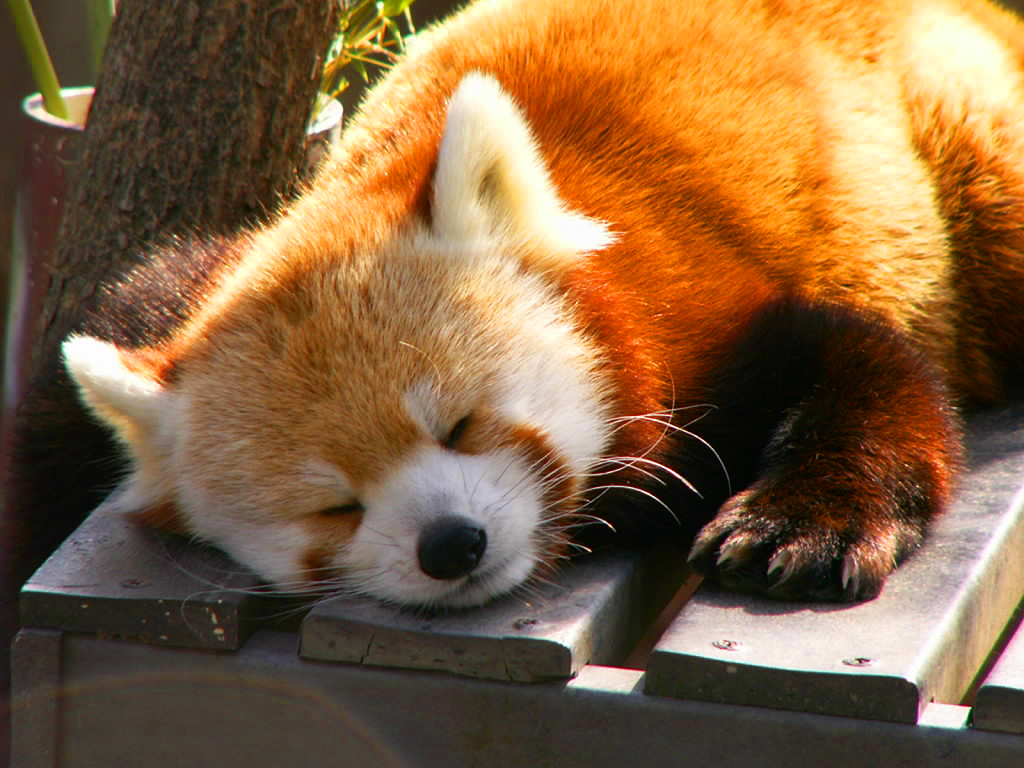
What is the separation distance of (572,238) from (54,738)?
1360 millimetres

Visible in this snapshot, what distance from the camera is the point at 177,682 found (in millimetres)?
2270

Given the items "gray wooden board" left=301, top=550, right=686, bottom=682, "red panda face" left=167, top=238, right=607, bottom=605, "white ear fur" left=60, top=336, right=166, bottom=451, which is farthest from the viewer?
"white ear fur" left=60, top=336, right=166, bottom=451

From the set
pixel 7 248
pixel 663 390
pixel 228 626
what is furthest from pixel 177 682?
pixel 7 248

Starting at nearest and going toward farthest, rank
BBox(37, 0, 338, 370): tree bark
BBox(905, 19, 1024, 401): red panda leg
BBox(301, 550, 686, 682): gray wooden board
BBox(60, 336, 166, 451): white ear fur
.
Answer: BBox(301, 550, 686, 682): gray wooden board → BBox(60, 336, 166, 451): white ear fur → BBox(905, 19, 1024, 401): red panda leg → BBox(37, 0, 338, 370): tree bark

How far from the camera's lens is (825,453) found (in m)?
2.52

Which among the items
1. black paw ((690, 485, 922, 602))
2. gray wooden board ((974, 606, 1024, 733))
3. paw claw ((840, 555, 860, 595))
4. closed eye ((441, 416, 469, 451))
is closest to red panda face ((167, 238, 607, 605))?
closed eye ((441, 416, 469, 451))

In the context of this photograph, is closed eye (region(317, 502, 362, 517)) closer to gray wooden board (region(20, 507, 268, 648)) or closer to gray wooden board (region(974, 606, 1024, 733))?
gray wooden board (region(20, 507, 268, 648))

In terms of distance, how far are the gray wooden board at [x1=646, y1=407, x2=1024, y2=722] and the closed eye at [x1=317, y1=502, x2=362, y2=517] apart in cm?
59

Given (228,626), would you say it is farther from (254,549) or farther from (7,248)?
(7,248)

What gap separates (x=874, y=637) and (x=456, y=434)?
79 cm

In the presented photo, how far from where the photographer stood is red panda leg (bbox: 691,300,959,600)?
2.28 m

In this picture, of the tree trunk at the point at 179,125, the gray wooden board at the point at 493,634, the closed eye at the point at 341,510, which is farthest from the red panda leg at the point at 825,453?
the tree trunk at the point at 179,125

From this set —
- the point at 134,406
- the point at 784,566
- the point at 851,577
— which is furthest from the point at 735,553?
the point at 134,406

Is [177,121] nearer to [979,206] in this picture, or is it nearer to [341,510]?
[341,510]
